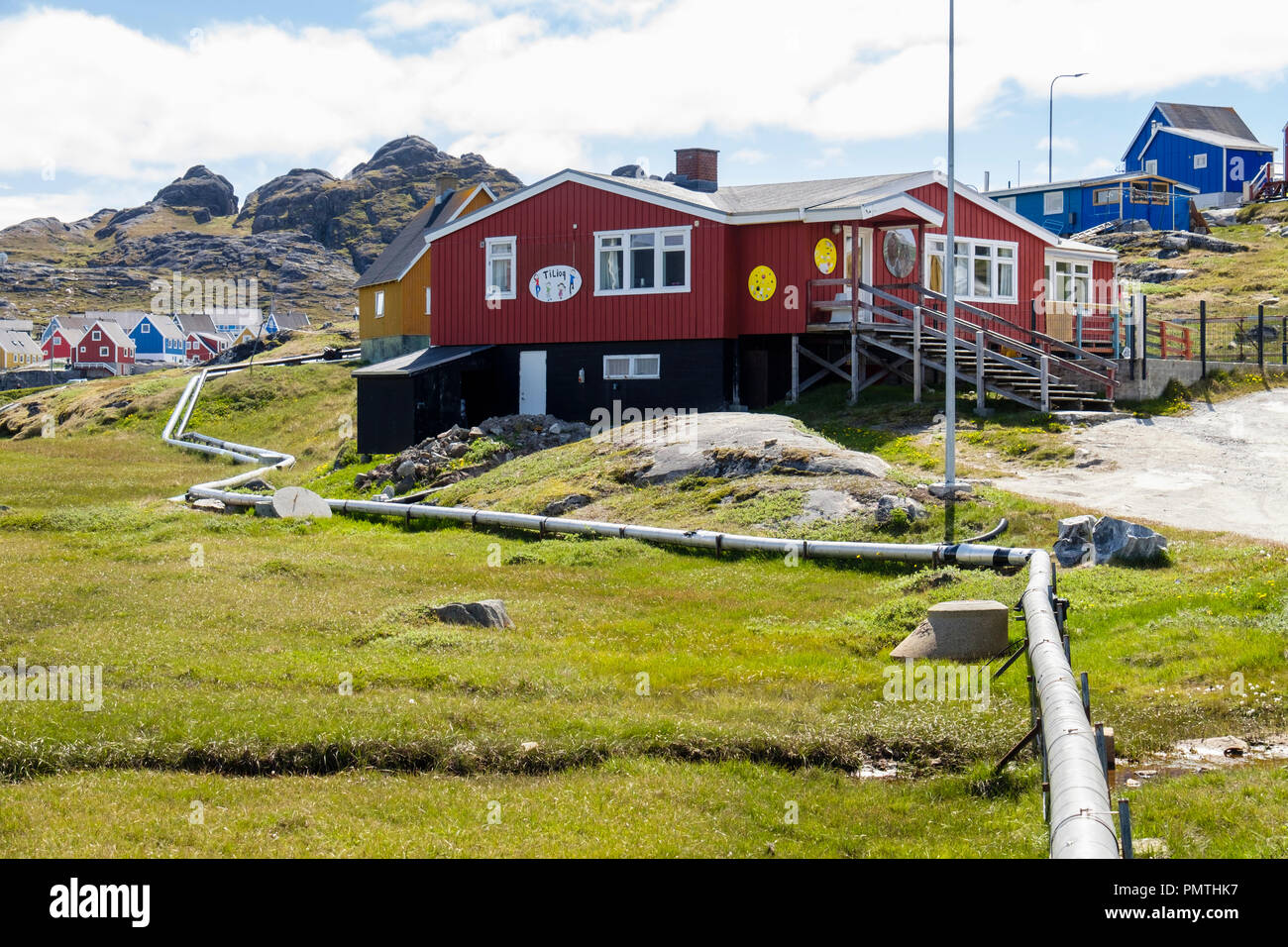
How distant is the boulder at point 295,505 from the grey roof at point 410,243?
26498mm

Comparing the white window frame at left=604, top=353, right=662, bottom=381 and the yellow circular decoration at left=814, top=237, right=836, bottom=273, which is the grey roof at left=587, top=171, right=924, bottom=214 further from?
the white window frame at left=604, top=353, right=662, bottom=381

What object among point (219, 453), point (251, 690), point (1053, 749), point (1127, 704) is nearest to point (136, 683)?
point (251, 690)

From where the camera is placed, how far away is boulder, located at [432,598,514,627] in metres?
14.5

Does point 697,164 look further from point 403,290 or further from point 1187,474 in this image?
point 1187,474

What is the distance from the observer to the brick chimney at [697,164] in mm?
38594

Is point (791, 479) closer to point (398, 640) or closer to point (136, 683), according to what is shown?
point (398, 640)

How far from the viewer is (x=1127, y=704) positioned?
35.8 ft

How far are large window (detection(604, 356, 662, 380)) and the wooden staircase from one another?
384 cm

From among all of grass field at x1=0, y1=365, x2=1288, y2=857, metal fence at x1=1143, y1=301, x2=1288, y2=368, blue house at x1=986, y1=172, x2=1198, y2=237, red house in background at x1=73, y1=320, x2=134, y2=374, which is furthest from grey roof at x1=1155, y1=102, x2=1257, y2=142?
red house in background at x1=73, y1=320, x2=134, y2=374

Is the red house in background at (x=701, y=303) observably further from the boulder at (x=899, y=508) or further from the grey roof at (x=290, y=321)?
the grey roof at (x=290, y=321)

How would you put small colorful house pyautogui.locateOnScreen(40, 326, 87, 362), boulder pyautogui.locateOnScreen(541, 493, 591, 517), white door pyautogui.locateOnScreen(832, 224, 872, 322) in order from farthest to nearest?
small colorful house pyautogui.locateOnScreen(40, 326, 87, 362)
white door pyautogui.locateOnScreen(832, 224, 872, 322)
boulder pyautogui.locateOnScreen(541, 493, 591, 517)

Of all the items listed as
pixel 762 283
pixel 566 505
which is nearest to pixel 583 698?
pixel 566 505

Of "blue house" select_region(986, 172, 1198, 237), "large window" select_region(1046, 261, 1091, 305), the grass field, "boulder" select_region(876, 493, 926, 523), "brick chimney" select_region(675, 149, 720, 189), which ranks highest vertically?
"blue house" select_region(986, 172, 1198, 237)

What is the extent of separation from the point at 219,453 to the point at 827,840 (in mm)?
35626
